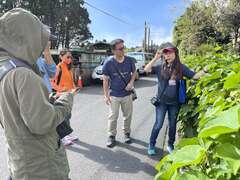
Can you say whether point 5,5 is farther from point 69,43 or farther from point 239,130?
point 239,130

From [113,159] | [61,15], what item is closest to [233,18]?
[113,159]

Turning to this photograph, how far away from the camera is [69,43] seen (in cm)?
4041

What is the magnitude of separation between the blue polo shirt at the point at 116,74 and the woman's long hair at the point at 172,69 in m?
0.99

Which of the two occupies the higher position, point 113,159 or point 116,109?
point 116,109

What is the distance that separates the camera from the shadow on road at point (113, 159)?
4.30m

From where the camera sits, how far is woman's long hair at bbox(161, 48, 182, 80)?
4125 millimetres

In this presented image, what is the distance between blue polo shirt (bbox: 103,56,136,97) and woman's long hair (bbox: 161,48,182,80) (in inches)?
39.1

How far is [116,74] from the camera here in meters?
5.06

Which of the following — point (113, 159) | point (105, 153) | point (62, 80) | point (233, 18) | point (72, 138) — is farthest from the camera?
point (233, 18)

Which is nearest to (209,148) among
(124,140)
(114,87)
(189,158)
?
(189,158)

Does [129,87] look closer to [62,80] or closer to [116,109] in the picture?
[116,109]

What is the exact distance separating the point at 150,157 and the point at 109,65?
169 centimetres

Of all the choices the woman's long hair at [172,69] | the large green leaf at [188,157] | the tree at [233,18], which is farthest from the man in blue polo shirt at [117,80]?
the tree at [233,18]

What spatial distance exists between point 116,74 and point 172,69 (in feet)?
3.98
